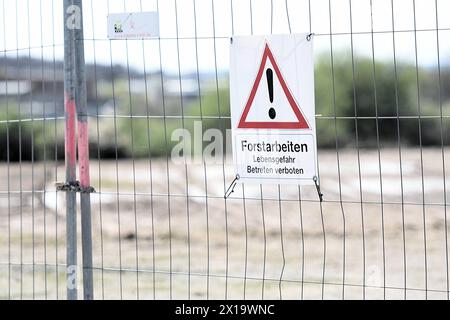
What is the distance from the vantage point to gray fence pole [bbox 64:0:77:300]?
630cm

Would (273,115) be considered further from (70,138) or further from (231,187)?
(70,138)

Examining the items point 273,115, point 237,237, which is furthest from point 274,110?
point 237,237

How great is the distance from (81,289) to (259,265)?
661 cm

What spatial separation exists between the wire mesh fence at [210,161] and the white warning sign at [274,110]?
0.16 metres

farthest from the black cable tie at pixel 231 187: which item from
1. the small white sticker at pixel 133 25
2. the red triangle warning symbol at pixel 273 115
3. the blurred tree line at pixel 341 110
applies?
the blurred tree line at pixel 341 110

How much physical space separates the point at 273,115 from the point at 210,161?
0.72m

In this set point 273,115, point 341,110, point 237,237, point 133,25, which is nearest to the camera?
point 273,115

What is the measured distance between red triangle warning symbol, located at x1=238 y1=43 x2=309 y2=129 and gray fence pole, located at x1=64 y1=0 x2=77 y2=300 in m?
1.09

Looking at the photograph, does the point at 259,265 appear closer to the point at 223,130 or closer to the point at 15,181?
the point at 15,181

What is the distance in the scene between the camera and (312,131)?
5.80 metres

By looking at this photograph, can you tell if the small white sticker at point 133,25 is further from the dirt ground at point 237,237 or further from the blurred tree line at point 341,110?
the blurred tree line at point 341,110

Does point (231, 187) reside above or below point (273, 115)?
below

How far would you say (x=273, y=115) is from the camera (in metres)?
5.86

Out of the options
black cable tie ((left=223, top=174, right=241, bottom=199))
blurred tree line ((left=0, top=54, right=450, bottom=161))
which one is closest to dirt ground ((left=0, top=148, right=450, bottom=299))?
blurred tree line ((left=0, top=54, right=450, bottom=161))
